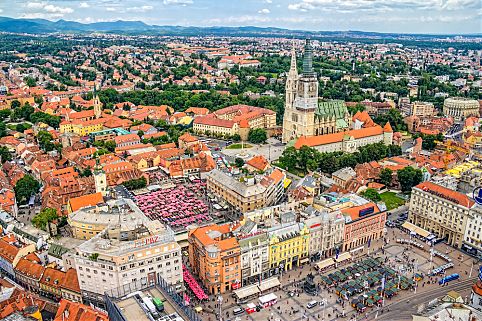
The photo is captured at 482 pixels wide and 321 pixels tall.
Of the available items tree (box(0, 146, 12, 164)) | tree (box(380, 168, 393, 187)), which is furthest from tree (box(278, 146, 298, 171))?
tree (box(0, 146, 12, 164))

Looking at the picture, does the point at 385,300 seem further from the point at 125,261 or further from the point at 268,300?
the point at 125,261

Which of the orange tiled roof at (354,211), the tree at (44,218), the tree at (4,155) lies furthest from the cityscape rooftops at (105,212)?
the tree at (4,155)

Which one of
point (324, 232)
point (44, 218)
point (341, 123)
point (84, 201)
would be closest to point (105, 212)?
point (84, 201)

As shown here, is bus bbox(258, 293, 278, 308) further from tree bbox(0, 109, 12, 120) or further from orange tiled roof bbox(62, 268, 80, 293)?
tree bbox(0, 109, 12, 120)

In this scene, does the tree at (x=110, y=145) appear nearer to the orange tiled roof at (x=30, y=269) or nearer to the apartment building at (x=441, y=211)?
the orange tiled roof at (x=30, y=269)

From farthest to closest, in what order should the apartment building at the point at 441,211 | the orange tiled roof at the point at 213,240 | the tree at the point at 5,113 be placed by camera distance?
the tree at the point at 5,113
the apartment building at the point at 441,211
the orange tiled roof at the point at 213,240

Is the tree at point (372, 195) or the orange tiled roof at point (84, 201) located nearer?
the orange tiled roof at point (84, 201)

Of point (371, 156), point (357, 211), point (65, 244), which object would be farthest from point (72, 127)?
point (357, 211)
